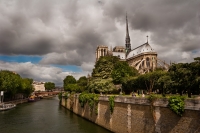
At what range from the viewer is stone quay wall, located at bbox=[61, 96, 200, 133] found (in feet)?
46.9

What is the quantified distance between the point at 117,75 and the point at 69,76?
76.1 metres

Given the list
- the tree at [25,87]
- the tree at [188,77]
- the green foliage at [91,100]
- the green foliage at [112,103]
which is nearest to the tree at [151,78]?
the green foliage at [91,100]

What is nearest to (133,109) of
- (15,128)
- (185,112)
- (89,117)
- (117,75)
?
(185,112)

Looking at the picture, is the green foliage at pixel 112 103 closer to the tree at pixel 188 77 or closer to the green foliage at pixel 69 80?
the tree at pixel 188 77

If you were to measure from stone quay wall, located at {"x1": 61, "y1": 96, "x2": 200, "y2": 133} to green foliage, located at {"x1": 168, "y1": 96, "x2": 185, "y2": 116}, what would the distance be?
29 centimetres

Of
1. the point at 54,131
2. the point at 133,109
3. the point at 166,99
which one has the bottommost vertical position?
the point at 54,131

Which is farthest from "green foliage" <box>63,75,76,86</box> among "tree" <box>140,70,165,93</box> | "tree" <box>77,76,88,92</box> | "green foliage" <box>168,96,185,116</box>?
"green foliage" <box>168,96,185,116</box>

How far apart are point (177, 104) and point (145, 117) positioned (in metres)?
4.71

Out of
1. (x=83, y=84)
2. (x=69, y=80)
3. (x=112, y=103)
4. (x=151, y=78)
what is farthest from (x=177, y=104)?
(x=69, y=80)

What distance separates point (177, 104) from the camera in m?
15.0

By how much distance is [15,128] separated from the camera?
29375 millimetres

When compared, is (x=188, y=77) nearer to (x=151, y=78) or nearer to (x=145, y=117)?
(x=145, y=117)

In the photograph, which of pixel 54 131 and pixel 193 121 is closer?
pixel 193 121

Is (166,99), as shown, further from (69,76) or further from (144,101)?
(69,76)
